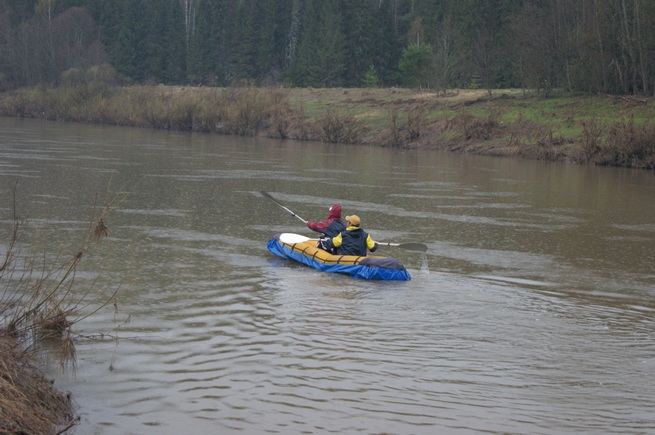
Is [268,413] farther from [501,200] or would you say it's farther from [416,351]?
[501,200]

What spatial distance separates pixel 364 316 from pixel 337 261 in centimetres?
286

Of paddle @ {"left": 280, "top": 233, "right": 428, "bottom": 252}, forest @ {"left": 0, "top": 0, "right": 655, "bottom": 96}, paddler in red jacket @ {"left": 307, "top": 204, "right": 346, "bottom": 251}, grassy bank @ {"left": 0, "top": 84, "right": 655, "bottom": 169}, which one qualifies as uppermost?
forest @ {"left": 0, "top": 0, "right": 655, "bottom": 96}

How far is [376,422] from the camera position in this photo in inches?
316

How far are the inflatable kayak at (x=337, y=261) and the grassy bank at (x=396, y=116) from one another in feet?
81.8

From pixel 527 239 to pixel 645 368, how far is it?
8.77m

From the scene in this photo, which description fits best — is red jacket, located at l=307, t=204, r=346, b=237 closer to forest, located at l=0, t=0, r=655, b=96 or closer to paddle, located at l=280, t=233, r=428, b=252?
paddle, located at l=280, t=233, r=428, b=252

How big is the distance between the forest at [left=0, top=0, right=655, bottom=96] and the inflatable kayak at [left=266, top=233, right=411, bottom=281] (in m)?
32.7

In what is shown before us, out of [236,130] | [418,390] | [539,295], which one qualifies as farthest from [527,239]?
[236,130]

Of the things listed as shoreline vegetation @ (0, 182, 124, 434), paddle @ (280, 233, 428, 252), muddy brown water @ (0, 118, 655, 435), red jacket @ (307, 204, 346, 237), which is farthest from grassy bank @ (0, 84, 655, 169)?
shoreline vegetation @ (0, 182, 124, 434)

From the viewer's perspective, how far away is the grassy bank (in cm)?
3891

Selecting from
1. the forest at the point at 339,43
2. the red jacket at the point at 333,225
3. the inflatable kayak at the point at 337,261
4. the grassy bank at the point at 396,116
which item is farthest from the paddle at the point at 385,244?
the forest at the point at 339,43

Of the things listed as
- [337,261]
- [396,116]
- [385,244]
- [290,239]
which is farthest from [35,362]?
[396,116]

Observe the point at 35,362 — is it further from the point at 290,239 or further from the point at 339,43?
the point at 339,43

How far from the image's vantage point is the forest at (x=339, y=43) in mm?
46250
